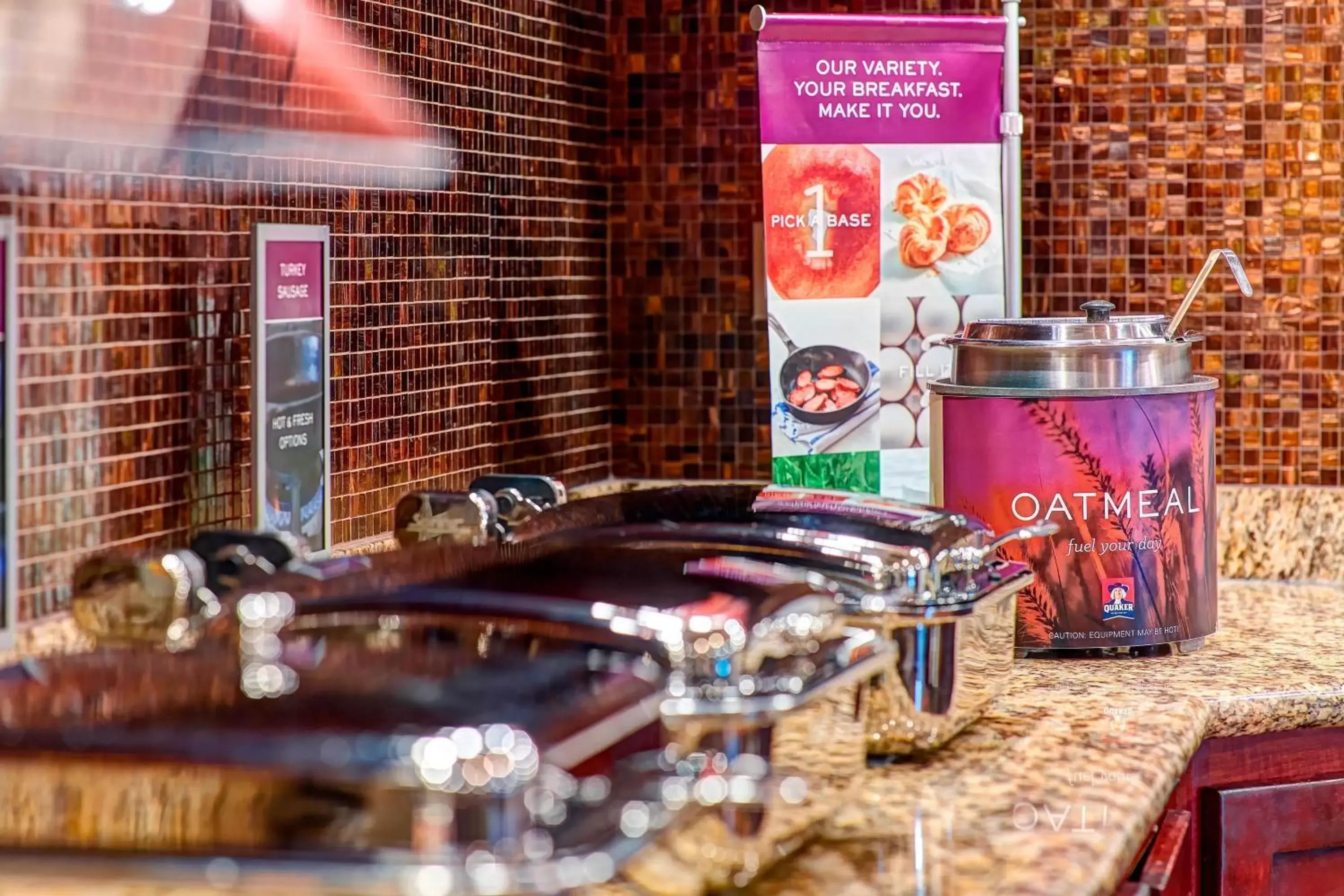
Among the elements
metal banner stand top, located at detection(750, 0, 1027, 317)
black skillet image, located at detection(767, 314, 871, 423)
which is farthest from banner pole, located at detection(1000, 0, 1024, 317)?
black skillet image, located at detection(767, 314, 871, 423)

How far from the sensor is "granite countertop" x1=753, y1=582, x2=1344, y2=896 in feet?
3.28

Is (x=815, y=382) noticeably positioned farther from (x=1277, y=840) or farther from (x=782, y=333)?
(x=1277, y=840)

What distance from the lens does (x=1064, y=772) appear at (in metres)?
1.21

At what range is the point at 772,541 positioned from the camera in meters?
1.16

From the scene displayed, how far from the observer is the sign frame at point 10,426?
112 cm

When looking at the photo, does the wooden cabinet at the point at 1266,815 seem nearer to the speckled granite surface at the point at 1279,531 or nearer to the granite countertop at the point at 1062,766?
the granite countertop at the point at 1062,766

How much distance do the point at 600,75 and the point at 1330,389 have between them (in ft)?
3.35

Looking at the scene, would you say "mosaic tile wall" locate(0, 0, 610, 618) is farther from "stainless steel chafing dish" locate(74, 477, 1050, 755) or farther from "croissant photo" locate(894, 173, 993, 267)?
"croissant photo" locate(894, 173, 993, 267)

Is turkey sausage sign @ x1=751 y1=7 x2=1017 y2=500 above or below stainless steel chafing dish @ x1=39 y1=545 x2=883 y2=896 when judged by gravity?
above

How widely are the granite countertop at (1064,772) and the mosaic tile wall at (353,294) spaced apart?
22.8 inches

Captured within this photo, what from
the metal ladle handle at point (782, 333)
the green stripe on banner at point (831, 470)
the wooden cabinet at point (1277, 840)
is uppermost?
the metal ladle handle at point (782, 333)

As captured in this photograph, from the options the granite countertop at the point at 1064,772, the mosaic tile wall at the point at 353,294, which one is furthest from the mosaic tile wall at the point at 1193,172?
the granite countertop at the point at 1064,772

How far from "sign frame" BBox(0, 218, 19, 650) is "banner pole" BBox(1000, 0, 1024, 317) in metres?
1.09

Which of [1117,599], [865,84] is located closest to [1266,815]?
[1117,599]
